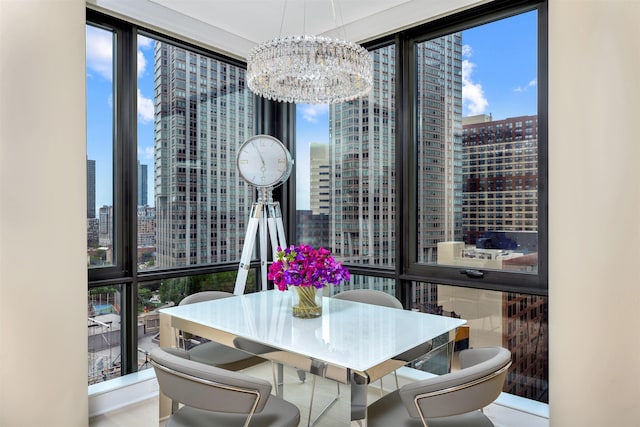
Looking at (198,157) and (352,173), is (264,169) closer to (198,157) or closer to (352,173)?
(198,157)

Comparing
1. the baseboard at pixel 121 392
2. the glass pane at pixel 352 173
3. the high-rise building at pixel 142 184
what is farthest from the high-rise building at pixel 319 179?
the baseboard at pixel 121 392

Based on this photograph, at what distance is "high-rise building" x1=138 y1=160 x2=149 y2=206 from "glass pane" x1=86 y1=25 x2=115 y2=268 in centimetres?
19

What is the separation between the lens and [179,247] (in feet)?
10.2

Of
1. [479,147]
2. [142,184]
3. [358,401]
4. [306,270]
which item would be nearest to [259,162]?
[142,184]

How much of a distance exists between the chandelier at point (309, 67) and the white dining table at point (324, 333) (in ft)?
3.83

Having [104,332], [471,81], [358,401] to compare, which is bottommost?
[104,332]

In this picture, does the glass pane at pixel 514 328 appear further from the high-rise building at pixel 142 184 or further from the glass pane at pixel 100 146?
the glass pane at pixel 100 146

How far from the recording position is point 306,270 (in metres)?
1.91

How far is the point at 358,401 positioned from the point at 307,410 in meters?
0.56

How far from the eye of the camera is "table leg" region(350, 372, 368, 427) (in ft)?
4.47

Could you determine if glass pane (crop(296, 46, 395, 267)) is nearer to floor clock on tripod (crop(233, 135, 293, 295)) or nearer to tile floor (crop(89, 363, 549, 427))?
floor clock on tripod (crop(233, 135, 293, 295))

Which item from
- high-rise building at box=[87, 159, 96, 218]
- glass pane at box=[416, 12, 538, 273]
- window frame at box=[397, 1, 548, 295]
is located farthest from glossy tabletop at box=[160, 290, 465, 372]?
high-rise building at box=[87, 159, 96, 218]

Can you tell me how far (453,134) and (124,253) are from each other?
2287 millimetres
